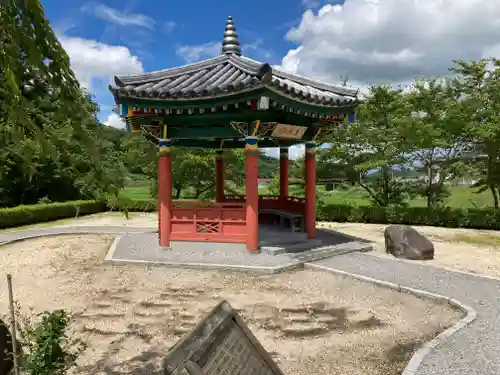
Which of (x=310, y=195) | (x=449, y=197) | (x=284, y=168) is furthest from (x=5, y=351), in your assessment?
(x=449, y=197)

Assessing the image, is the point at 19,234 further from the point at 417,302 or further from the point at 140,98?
the point at 417,302

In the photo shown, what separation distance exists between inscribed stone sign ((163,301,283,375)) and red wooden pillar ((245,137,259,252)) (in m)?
7.80

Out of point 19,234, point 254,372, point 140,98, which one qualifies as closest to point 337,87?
point 140,98

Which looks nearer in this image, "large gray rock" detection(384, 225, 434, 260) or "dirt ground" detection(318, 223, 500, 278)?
"dirt ground" detection(318, 223, 500, 278)

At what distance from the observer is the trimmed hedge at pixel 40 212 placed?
19.3 meters

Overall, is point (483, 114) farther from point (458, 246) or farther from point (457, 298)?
point (457, 298)

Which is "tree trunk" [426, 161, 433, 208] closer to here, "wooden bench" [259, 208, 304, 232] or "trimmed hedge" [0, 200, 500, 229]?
"trimmed hedge" [0, 200, 500, 229]

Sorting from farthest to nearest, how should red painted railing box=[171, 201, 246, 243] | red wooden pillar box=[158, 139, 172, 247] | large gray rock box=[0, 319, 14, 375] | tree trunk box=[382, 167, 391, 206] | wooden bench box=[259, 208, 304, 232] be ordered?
1. tree trunk box=[382, 167, 391, 206]
2. wooden bench box=[259, 208, 304, 232]
3. red wooden pillar box=[158, 139, 172, 247]
4. red painted railing box=[171, 201, 246, 243]
5. large gray rock box=[0, 319, 14, 375]

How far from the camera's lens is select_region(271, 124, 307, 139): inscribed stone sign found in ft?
37.1

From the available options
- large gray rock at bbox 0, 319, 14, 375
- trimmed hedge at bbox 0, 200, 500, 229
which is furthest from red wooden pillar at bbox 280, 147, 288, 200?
large gray rock at bbox 0, 319, 14, 375

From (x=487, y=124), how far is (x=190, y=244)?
13344mm

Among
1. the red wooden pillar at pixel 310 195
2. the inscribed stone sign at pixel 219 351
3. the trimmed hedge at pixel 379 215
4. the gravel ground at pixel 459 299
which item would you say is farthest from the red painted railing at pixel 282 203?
the inscribed stone sign at pixel 219 351

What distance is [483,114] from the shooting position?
17.3m

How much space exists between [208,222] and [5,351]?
7.73m
